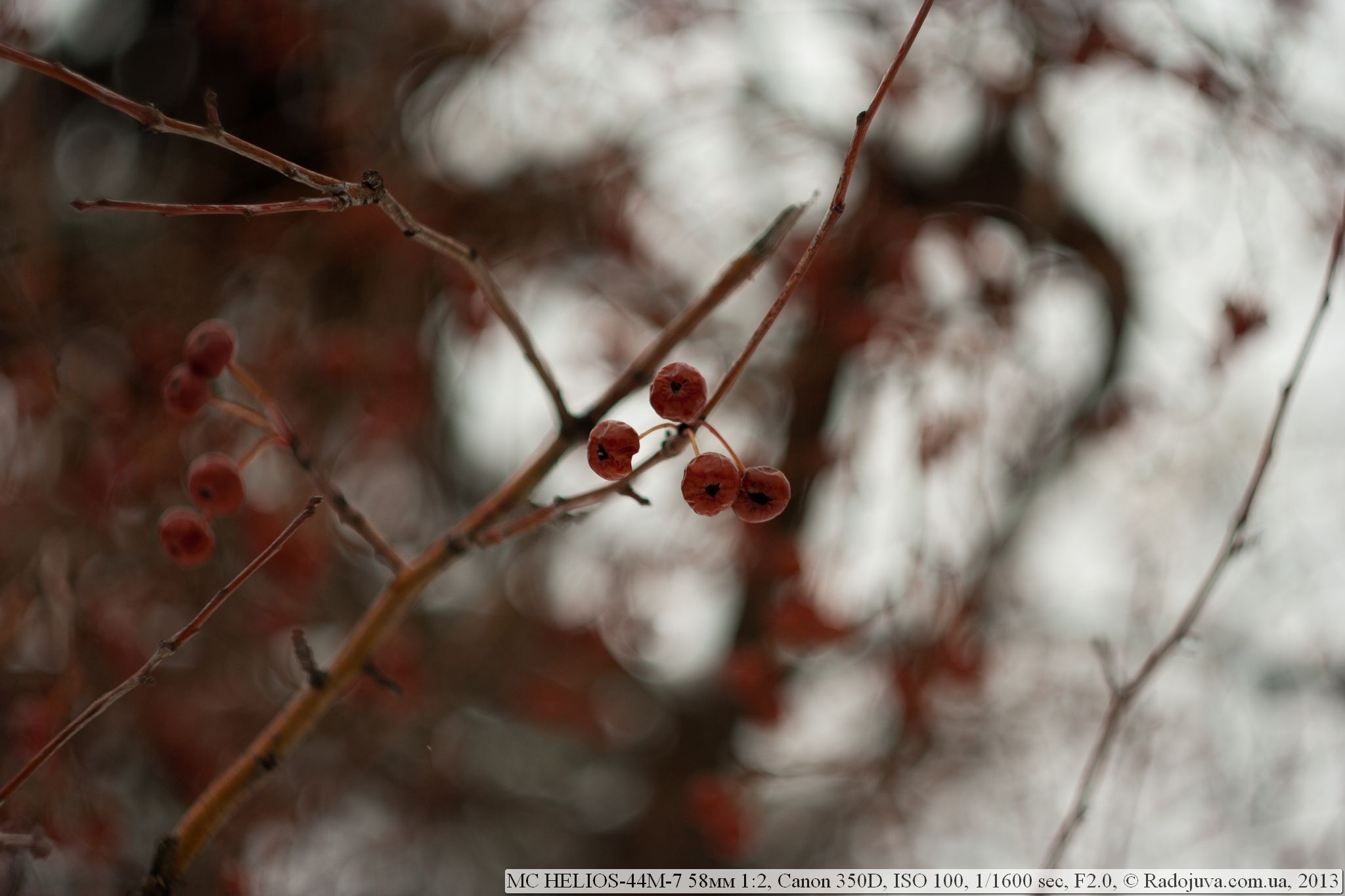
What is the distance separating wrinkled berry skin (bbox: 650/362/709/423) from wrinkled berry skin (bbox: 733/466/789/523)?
85 millimetres

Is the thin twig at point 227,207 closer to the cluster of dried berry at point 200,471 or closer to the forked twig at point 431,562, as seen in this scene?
the forked twig at point 431,562

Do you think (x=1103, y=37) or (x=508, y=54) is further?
(x=508, y=54)

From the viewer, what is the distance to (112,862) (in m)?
1.93

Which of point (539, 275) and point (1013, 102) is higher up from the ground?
point (1013, 102)

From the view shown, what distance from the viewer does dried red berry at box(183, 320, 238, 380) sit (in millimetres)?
1058

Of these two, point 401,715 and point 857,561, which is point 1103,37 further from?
point 401,715

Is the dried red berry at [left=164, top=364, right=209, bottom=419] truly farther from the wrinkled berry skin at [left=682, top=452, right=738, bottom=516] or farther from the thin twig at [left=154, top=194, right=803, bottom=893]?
the wrinkled berry skin at [left=682, top=452, right=738, bottom=516]

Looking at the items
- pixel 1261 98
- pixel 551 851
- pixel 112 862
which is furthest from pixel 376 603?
pixel 551 851

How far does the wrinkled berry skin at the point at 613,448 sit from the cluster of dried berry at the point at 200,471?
49 cm

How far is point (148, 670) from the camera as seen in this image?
2.78 feet

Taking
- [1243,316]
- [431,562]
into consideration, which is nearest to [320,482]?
[431,562]

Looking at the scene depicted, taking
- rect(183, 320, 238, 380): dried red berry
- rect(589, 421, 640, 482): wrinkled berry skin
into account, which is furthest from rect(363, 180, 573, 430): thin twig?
rect(183, 320, 238, 380): dried red berry

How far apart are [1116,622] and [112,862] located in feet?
10.9

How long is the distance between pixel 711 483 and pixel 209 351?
24.5 inches
